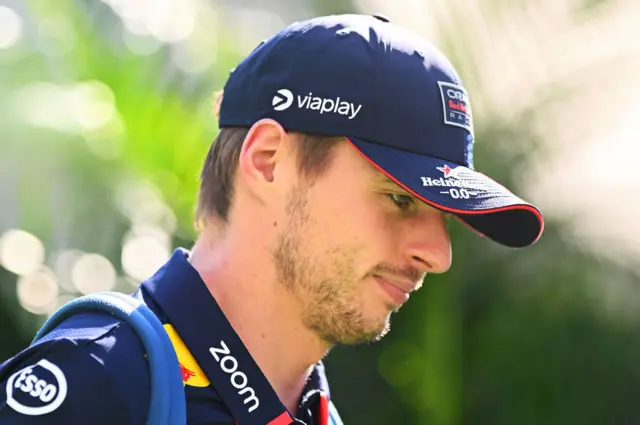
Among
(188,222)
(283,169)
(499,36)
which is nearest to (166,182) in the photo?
(188,222)

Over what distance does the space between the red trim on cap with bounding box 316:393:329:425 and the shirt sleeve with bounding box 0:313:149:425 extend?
24.7 inches

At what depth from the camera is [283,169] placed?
88.0 inches

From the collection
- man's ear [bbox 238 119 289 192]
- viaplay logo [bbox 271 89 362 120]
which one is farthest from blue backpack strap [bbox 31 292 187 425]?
viaplay logo [bbox 271 89 362 120]

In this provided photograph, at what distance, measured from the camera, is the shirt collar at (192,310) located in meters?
2.06

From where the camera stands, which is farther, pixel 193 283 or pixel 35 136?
pixel 35 136

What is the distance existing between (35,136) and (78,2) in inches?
26.3

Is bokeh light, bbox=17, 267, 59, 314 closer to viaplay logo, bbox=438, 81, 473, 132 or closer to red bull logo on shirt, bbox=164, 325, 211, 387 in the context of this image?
red bull logo on shirt, bbox=164, 325, 211, 387

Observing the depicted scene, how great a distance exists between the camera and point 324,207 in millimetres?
2189

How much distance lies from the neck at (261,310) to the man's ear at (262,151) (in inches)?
5.5

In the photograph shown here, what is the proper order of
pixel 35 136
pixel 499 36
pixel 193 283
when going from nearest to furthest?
pixel 193 283 < pixel 35 136 < pixel 499 36

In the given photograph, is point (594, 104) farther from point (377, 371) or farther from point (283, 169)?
point (283, 169)

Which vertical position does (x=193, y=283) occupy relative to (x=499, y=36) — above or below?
below

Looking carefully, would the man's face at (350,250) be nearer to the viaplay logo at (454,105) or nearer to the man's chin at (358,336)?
the man's chin at (358,336)

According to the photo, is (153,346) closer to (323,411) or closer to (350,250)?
(350,250)
